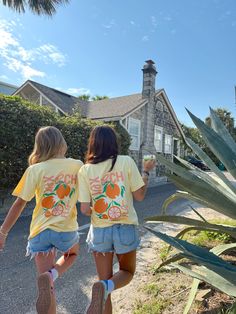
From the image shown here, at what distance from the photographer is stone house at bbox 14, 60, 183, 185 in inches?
658

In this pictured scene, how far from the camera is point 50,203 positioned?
8.22 ft

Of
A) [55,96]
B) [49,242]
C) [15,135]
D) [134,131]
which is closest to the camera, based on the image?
[49,242]

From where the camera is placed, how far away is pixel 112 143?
251cm

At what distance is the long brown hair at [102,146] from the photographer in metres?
2.47

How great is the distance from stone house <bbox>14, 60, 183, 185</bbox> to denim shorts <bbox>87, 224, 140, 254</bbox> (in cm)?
1299

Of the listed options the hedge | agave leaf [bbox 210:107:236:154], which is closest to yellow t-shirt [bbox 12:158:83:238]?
agave leaf [bbox 210:107:236:154]

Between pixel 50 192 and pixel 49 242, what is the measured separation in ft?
1.31

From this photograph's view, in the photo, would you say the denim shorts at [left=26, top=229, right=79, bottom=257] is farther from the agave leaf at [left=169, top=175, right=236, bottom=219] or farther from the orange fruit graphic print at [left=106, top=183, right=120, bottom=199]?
the agave leaf at [left=169, top=175, right=236, bottom=219]

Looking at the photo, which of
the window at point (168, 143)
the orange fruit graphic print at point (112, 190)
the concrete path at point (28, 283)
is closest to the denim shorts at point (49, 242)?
the orange fruit graphic print at point (112, 190)

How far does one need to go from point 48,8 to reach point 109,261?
12.7 meters

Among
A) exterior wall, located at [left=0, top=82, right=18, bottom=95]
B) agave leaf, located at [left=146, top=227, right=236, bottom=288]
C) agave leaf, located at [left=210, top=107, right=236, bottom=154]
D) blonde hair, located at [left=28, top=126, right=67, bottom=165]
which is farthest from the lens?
exterior wall, located at [left=0, top=82, right=18, bottom=95]

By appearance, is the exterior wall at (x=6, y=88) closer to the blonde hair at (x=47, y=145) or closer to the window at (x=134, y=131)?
the window at (x=134, y=131)

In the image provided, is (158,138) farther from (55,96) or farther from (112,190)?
(112,190)

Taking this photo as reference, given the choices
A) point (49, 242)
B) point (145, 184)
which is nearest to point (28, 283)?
point (49, 242)
